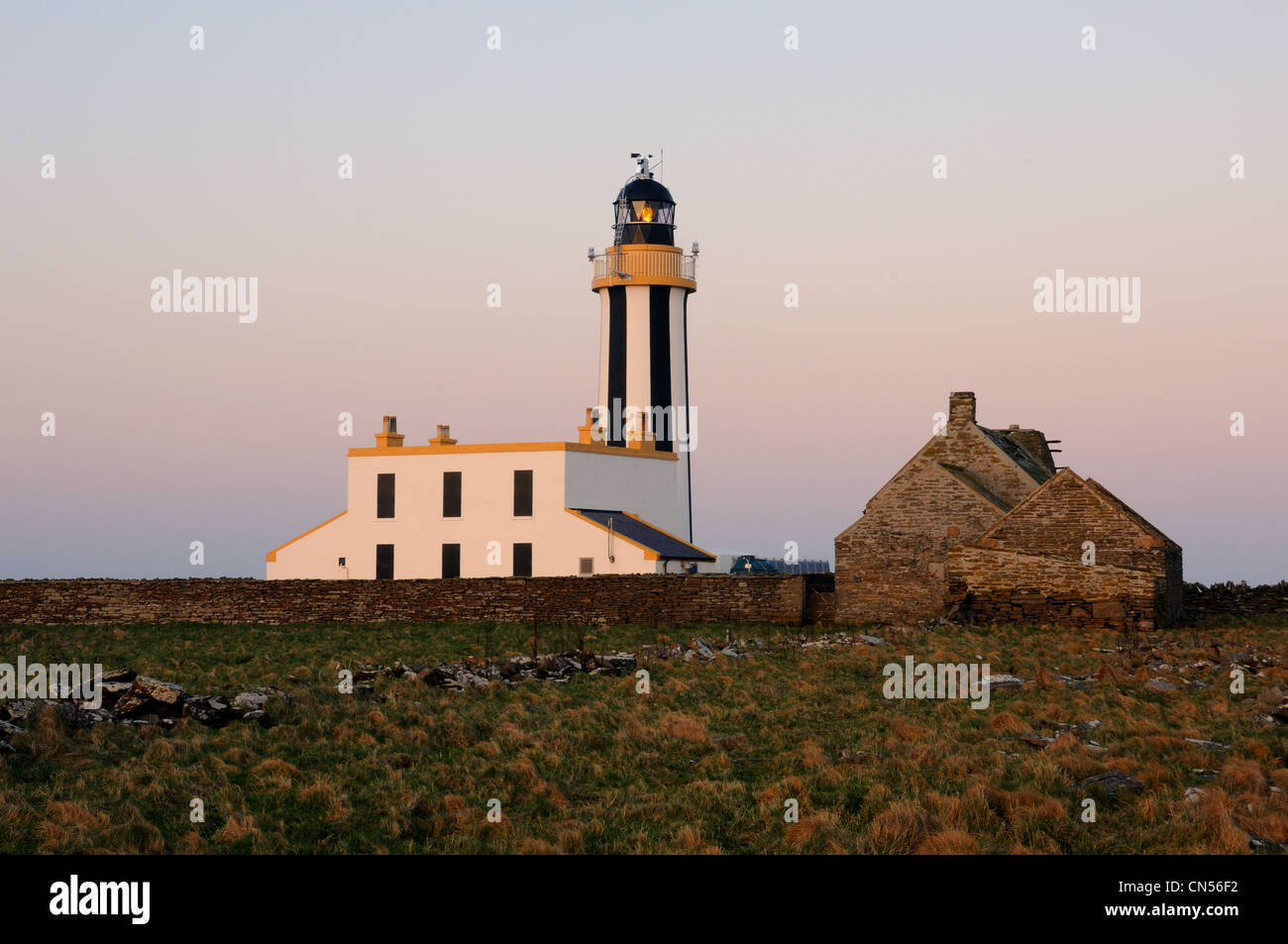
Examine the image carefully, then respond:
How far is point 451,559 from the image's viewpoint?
50.1 m

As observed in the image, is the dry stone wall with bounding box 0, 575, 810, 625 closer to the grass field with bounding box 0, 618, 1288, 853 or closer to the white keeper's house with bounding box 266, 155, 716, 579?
the white keeper's house with bounding box 266, 155, 716, 579

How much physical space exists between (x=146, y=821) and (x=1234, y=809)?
9.32 m

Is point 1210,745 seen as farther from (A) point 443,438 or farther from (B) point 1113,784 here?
(A) point 443,438

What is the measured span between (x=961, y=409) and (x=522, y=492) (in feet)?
53.1

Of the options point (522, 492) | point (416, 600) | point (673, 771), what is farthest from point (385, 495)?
point (673, 771)

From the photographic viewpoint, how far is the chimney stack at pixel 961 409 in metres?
40.3

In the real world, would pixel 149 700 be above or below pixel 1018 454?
below

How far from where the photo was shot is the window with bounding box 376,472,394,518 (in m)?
51.0

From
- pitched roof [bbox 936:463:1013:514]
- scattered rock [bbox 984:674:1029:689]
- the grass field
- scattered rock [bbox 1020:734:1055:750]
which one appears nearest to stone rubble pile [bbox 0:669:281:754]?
the grass field
